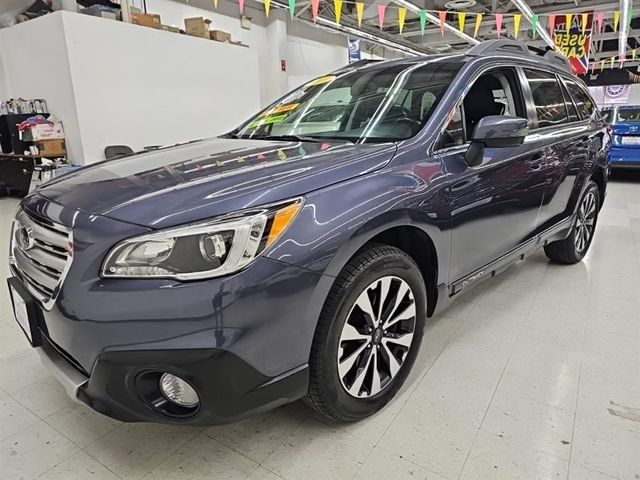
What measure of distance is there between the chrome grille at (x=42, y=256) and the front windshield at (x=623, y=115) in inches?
300

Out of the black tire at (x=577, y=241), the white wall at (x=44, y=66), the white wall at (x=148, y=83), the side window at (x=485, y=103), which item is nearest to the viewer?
the side window at (x=485, y=103)

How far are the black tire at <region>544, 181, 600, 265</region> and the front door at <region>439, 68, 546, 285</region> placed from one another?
84 centimetres

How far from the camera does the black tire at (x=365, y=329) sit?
127 cm

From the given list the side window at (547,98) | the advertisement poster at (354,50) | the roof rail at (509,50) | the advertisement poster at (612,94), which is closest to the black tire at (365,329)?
the roof rail at (509,50)

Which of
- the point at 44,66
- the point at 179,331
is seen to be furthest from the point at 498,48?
the point at 44,66

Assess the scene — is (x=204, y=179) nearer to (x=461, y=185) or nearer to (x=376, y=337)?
(x=376, y=337)

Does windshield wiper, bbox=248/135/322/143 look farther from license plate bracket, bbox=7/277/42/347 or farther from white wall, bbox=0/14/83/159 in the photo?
white wall, bbox=0/14/83/159

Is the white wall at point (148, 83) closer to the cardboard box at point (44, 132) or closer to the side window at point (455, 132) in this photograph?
the cardboard box at point (44, 132)

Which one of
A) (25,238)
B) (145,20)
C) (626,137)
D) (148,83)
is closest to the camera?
(25,238)

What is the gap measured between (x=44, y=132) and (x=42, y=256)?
5.05 m

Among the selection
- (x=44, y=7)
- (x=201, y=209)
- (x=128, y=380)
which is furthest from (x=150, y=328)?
(x=44, y=7)

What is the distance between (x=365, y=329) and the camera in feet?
4.71

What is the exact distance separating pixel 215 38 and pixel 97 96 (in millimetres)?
2301

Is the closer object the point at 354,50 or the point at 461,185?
the point at 461,185
